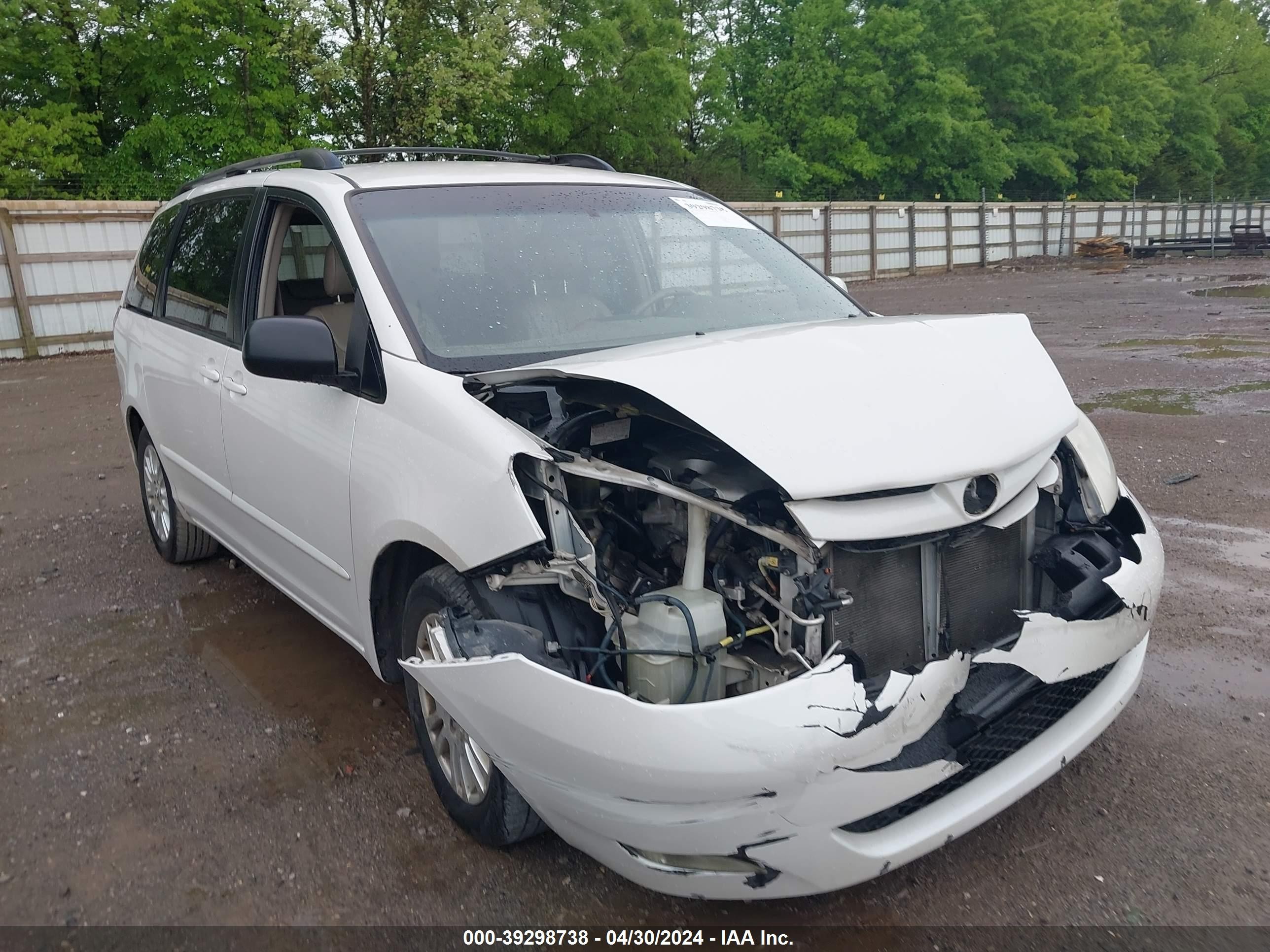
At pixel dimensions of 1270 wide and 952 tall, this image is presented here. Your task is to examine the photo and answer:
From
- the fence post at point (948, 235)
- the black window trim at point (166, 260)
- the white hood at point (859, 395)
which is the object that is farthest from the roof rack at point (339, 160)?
the fence post at point (948, 235)

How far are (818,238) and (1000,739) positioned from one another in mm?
26378

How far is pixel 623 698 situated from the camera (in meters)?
2.12

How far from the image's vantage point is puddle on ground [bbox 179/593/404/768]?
347 cm

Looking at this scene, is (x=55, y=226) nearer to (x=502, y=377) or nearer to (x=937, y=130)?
(x=502, y=377)

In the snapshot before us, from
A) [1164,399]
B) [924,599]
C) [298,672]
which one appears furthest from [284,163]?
[1164,399]

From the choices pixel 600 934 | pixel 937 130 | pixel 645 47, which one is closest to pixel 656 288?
pixel 600 934

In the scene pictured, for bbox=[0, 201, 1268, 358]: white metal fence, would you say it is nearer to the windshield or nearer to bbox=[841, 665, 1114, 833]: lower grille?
the windshield

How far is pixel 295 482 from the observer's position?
3.37m

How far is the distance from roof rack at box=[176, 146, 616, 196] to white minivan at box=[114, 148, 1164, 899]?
0.36 meters

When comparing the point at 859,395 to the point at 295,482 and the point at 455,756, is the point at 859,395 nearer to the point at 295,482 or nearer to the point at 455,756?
the point at 455,756

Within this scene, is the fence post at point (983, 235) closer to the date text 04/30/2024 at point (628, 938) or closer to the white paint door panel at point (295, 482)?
the white paint door panel at point (295, 482)

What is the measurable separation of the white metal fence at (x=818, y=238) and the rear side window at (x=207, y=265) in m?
0.35

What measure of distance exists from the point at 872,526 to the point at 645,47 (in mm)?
33628

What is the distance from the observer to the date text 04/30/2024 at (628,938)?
242 cm
